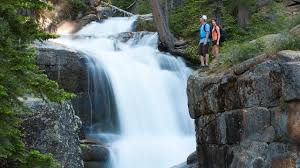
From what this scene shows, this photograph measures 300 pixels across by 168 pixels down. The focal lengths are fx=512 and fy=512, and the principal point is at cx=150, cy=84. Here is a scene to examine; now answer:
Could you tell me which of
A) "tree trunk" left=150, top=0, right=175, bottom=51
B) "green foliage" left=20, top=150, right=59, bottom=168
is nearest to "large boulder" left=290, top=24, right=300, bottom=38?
"green foliage" left=20, top=150, right=59, bottom=168

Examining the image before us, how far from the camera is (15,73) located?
19.2 ft

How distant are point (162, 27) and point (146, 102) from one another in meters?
6.80

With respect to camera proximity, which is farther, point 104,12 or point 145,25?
point 104,12

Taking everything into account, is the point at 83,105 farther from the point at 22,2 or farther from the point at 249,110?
the point at 22,2

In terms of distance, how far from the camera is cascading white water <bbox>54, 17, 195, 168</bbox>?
16531mm

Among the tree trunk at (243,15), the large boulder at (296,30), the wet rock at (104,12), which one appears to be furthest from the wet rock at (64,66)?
the wet rock at (104,12)

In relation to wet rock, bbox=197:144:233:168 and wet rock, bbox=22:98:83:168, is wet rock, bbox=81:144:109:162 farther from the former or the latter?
wet rock, bbox=22:98:83:168

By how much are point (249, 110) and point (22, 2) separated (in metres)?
5.41

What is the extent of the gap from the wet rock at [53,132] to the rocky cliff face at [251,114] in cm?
337

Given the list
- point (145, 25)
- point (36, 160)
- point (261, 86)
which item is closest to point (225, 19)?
point (145, 25)

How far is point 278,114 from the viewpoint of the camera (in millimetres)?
9320

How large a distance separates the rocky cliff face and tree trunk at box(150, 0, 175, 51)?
45.4 feet

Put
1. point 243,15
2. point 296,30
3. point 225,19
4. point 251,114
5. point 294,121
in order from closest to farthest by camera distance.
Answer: point 294,121 < point 251,114 < point 296,30 < point 243,15 < point 225,19

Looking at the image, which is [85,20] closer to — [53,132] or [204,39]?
[204,39]
